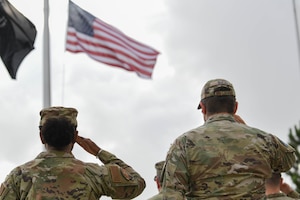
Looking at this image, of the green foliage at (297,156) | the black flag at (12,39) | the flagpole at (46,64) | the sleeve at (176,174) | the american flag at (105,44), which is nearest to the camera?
the sleeve at (176,174)

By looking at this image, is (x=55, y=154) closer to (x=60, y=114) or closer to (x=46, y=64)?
(x=60, y=114)

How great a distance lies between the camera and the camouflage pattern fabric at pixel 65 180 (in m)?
5.30

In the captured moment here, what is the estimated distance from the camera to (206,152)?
5.18 meters

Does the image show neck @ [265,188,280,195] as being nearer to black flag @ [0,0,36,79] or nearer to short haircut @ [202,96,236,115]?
short haircut @ [202,96,236,115]

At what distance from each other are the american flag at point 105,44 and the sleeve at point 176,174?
911cm

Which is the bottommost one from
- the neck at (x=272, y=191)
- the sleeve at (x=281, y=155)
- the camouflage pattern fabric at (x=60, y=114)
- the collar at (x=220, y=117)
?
the neck at (x=272, y=191)

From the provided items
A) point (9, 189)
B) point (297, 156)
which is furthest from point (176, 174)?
point (297, 156)

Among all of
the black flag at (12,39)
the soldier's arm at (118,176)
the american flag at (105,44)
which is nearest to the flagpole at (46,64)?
the american flag at (105,44)

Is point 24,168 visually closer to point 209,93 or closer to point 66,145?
point 66,145

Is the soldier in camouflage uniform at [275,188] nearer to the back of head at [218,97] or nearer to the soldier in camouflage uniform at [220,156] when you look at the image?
the soldier in camouflage uniform at [220,156]

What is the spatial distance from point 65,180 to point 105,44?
Answer: 9.37 metres

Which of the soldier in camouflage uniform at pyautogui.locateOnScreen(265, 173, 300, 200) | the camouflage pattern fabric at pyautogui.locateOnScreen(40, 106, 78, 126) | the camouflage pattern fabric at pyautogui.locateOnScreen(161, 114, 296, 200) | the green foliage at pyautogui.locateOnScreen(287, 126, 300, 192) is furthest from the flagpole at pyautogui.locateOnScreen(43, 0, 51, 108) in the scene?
the green foliage at pyautogui.locateOnScreen(287, 126, 300, 192)

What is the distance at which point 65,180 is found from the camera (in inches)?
210

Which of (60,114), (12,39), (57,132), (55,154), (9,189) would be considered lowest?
(9,189)
